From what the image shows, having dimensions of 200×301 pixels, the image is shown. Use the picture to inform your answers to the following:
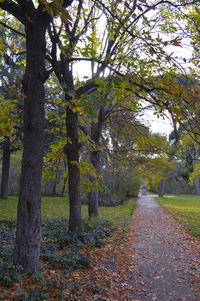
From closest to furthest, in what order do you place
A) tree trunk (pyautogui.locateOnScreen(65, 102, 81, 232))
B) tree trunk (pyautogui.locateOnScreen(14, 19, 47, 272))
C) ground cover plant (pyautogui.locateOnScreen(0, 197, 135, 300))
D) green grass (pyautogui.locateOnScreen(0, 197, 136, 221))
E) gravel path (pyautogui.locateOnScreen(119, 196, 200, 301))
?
ground cover plant (pyautogui.locateOnScreen(0, 197, 135, 300)) → tree trunk (pyautogui.locateOnScreen(14, 19, 47, 272)) → gravel path (pyautogui.locateOnScreen(119, 196, 200, 301)) → tree trunk (pyautogui.locateOnScreen(65, 102, 81, 232)) → green grass (pyautogui.locateOnScreen(0, 197, 136, 221))

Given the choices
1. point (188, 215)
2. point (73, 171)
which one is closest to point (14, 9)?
point (73, 171)

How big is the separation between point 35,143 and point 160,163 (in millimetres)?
8267

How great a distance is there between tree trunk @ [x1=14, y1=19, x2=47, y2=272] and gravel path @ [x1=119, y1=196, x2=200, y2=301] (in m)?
1.74

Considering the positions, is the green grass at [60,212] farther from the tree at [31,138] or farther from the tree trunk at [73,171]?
the tree at [31,138]

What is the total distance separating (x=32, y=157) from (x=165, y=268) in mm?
3802

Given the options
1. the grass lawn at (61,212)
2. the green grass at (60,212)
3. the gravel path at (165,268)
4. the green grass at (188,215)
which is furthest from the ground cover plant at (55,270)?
the green grass at (60,212)

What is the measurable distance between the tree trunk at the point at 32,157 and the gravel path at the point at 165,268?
1744 mm

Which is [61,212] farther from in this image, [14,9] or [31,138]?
[14,9]

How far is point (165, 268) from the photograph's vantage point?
17.5 feet

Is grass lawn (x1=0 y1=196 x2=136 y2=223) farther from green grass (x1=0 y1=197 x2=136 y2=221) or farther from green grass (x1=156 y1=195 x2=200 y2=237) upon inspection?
green grass (x1=156 y1=195 x2=200 y2=237)

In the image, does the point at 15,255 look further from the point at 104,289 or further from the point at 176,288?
the point at 176,288

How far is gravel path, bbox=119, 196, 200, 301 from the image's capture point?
4102 millimetres

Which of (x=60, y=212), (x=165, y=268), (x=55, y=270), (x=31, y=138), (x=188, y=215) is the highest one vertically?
(x=31, y=138)

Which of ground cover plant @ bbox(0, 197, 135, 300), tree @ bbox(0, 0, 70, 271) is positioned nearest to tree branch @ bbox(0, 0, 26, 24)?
tree @ bbox(0, 0, 70, 271)
